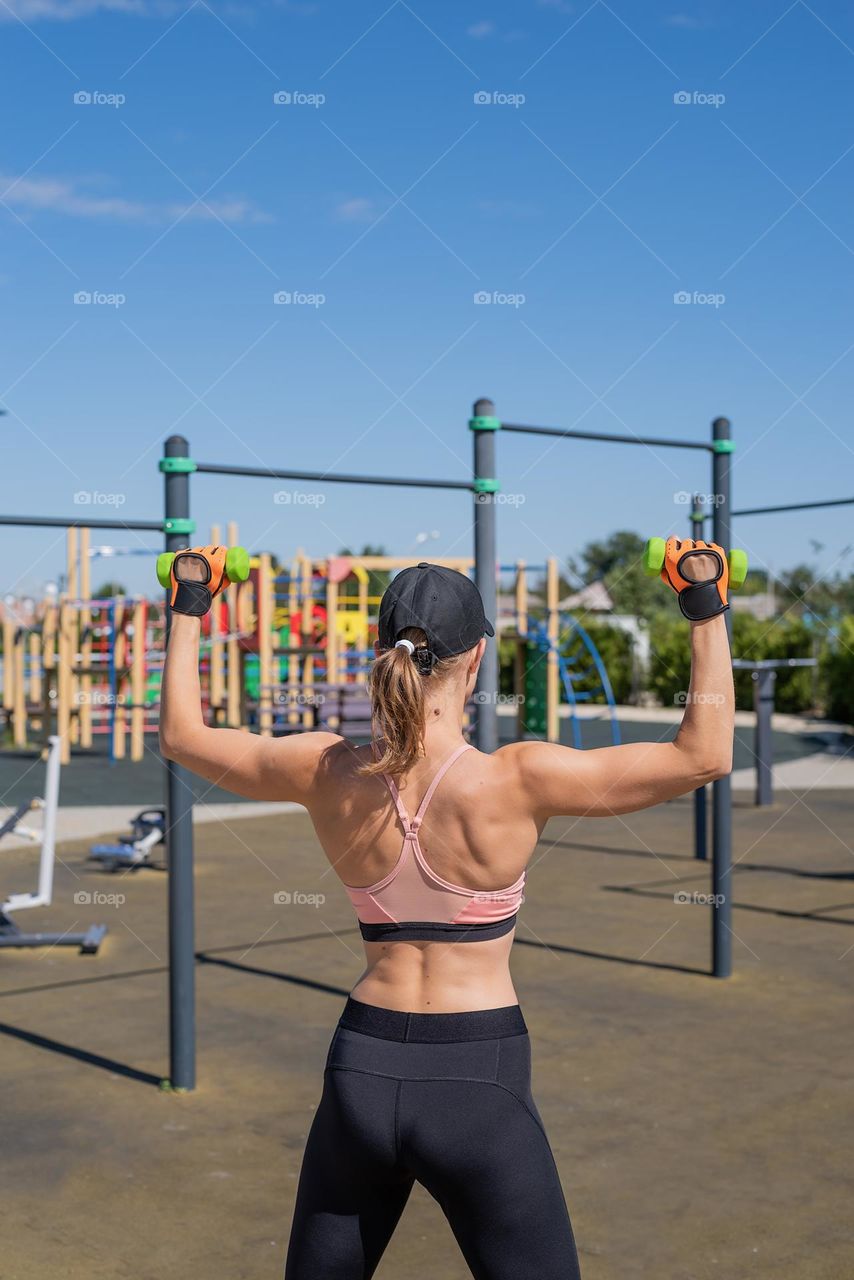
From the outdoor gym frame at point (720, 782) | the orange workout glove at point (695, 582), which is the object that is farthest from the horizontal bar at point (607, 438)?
the orange workout glove at point (695, 582)

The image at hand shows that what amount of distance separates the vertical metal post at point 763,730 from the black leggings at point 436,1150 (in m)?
9.64

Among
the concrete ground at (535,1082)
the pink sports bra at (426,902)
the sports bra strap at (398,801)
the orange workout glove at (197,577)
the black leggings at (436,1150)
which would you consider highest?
the orange workout glove at (197,577)

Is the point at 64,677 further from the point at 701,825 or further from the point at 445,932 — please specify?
the point at 445,932

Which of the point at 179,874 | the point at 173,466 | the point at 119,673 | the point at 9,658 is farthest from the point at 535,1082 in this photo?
the point at 9,658

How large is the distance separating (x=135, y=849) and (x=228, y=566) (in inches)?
277

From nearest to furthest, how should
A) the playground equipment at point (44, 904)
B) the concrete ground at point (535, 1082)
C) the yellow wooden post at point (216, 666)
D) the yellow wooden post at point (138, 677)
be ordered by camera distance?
the concrete ground at point (535, 1082) → the playground equipment at point (44, 904) → the yellow wooden post at point (138, 677) → the yellow wooden post at point (216, 666)

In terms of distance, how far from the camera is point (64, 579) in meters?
17.5

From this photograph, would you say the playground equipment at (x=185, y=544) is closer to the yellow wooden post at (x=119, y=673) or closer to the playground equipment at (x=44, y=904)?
the playground equipment at (x=44, y=904)

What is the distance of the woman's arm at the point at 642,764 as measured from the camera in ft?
5.88

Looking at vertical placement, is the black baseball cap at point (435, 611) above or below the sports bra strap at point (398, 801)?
above

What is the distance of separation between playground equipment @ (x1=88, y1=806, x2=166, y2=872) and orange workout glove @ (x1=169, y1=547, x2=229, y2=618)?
6.79m

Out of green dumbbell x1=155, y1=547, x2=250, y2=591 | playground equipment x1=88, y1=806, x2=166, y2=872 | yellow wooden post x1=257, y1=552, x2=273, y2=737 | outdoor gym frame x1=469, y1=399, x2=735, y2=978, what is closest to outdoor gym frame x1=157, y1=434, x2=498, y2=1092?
outdoor gym frame x1=469, y1=399, x2=735, y2=978

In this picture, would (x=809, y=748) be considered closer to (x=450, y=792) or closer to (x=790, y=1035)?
(x=790, y=1035)

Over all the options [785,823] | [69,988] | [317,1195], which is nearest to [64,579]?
[785,823]
